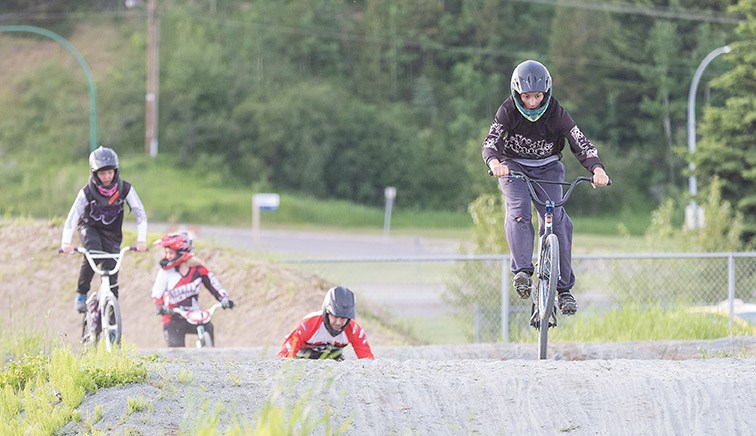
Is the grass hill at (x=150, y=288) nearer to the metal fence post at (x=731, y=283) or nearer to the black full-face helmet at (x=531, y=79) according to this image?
the metal fence post at (x=731, y=283)

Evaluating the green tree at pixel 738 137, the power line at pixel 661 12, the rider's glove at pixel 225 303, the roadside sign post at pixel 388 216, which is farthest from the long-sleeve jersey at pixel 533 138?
the power line at pixel 661 12

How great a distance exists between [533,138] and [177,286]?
18.3ft

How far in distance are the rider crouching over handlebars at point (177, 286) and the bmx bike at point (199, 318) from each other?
4 centimetres

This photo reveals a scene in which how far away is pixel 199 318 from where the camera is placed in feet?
45.1

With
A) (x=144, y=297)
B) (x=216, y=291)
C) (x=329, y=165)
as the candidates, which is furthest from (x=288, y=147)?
(x=216, y=291)

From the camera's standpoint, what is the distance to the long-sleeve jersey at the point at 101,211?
11.3 meters

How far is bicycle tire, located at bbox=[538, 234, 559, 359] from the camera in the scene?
9.13 meters

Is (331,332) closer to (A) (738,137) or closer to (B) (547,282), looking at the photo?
(B) (547,282)

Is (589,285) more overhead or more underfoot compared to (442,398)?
more underfoot

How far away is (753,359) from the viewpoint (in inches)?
362

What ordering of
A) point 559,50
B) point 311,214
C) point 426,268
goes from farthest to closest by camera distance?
1. point 559,50
2. point 311,214
3. point 426,268

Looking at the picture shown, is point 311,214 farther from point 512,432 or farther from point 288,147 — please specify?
point 512,432

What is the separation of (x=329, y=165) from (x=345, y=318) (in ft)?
165

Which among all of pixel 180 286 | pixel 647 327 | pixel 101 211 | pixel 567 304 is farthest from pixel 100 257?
pixel 647 327
